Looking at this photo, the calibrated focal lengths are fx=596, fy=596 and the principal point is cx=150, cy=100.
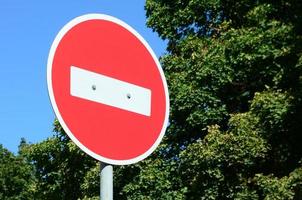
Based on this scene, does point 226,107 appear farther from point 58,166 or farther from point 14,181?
point 14,181

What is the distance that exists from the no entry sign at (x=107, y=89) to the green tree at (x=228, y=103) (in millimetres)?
7459

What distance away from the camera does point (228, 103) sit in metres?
12.1

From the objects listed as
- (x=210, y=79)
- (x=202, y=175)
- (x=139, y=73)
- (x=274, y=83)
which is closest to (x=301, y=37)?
(x=274, y=83)

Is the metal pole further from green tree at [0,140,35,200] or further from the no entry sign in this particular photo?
green tree at [0,140,35,200]

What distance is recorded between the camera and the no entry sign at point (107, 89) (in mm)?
2037

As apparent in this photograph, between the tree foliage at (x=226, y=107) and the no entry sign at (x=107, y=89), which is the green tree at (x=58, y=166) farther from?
the no entry sign at (x=107, y=89)

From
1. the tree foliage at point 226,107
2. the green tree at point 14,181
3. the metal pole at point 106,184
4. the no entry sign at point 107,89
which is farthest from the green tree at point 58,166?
the green tree at point 14,181

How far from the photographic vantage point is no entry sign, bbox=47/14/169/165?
6.68 ft

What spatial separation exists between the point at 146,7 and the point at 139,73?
1126 centimetres

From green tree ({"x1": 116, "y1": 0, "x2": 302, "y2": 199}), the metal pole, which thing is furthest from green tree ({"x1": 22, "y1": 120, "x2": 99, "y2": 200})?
the metal pole

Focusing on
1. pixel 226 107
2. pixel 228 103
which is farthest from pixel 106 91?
pixel 228 103

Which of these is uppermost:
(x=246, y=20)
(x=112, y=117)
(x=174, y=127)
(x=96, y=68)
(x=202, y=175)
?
(x=246, y=20)

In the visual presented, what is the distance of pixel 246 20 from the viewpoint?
12.5 meters

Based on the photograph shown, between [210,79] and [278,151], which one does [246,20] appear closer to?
[210,79]
